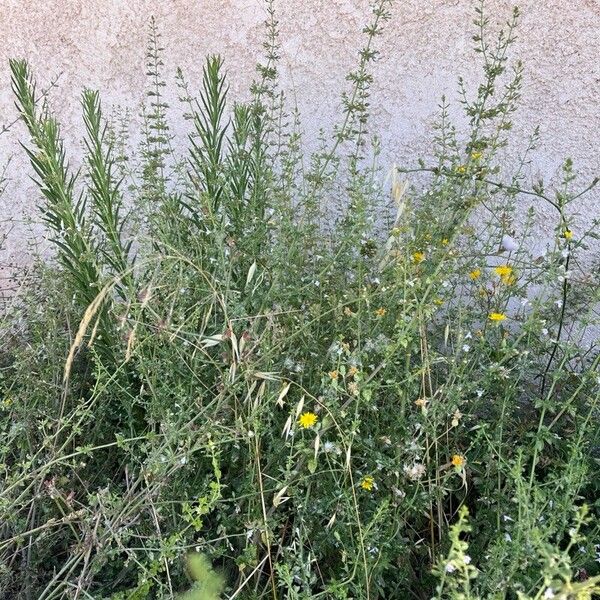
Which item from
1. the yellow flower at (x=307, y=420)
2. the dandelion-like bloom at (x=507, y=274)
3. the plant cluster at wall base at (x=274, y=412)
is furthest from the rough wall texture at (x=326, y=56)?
the yellow flower at (x=307, y=420)

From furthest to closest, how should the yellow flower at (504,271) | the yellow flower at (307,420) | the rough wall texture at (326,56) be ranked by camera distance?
the rough wall texture at (326,56) → the yellow flower at (504,271) → the yellow flower at (307,420)

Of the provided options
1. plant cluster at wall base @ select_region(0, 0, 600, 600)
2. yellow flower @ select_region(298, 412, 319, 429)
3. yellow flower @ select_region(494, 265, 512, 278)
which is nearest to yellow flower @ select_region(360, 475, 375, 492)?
plant cluster at wall base @ select_region(0, 0, 600, 600)

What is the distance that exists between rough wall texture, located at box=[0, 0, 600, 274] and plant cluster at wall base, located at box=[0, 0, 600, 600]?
73 cm

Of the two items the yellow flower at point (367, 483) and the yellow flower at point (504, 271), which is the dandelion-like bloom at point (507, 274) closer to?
the yellow flower at point (504, 271)

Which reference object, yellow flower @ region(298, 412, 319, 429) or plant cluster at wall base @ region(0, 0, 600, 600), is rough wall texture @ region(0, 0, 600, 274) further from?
yellow flower @ region(298, 412, 319, 429)

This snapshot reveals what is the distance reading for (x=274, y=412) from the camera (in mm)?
2002

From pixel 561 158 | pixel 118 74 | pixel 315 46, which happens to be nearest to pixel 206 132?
pixel 315 46

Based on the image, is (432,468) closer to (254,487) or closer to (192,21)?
(254,487)

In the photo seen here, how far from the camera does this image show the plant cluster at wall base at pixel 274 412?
5.56 ft

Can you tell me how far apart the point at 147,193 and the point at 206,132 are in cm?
34

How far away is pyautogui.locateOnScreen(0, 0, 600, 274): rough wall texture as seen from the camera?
3066mm

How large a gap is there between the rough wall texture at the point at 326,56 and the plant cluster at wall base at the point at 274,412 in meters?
0.73

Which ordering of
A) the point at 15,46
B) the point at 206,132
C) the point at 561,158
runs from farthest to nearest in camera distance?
the point at 15,46
the point at 561,158
the point at 206,132

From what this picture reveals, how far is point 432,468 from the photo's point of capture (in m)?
2.04
